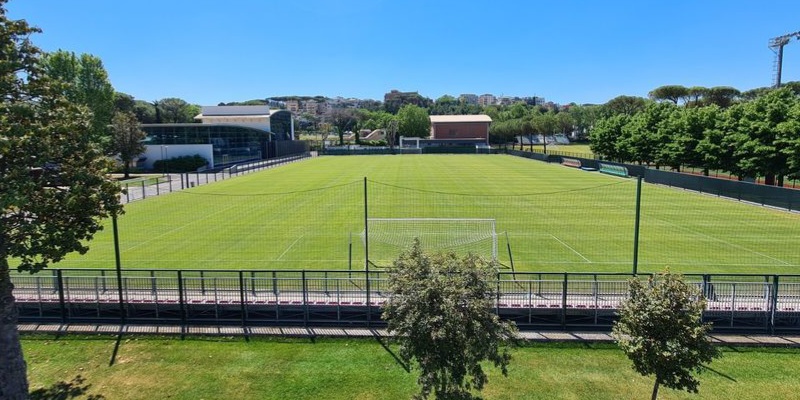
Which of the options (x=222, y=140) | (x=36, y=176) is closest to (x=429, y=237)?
(x=36, y=176)

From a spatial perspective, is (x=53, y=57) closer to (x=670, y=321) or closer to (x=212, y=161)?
(x=212, y=161)

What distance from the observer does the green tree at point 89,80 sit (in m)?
57.0

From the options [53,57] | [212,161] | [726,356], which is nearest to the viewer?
[726,356]

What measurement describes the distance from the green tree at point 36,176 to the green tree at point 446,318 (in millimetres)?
5726

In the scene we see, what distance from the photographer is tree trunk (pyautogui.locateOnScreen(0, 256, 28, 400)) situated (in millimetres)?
8172

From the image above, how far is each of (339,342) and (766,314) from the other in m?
10.3

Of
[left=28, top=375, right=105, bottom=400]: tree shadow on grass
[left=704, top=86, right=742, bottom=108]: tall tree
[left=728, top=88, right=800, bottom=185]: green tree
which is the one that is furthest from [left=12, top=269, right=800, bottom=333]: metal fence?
[left=704, top=86, right=742, bottom=108]: tall tree

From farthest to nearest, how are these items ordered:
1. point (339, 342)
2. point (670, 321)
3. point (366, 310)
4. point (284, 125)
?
point (284, 125), point (366, 310), point (339, 342), point (670, 321)

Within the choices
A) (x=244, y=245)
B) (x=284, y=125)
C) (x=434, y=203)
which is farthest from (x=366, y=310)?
(x=284, y=125)

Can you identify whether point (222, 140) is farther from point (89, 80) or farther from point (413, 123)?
point (413, 123)

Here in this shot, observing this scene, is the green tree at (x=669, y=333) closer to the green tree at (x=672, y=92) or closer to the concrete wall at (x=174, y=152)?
the concrete wall at (x=174, y=152)

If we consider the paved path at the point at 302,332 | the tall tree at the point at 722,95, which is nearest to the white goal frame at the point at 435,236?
the paved path at the point at 302,332

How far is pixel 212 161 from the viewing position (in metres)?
64.5

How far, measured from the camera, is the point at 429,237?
20406mm
